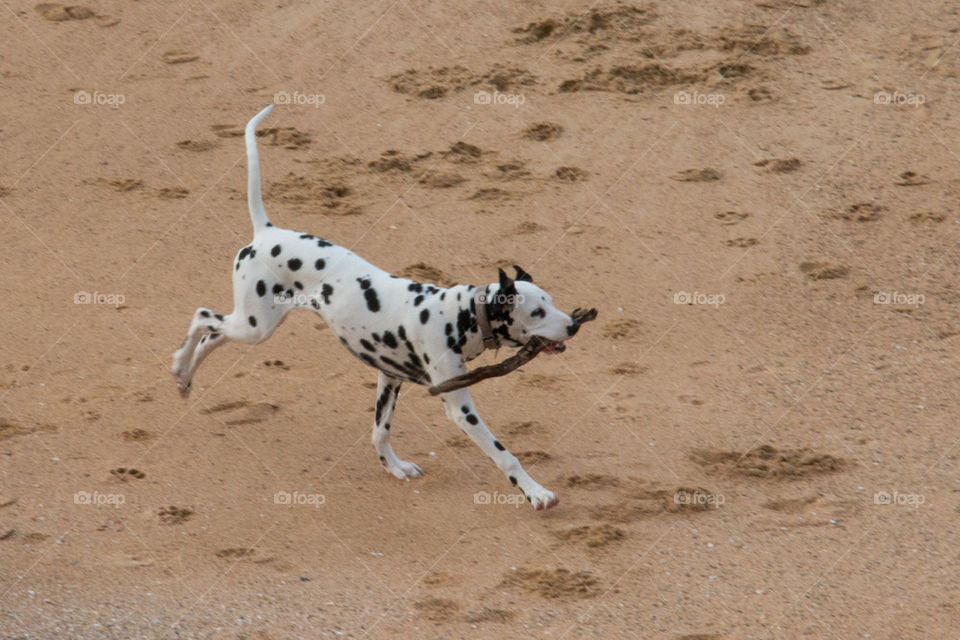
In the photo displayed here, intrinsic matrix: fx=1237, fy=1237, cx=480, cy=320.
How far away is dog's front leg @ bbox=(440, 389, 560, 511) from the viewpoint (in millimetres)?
7066

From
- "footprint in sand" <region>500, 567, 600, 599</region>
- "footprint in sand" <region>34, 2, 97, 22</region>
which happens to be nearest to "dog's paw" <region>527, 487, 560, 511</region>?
"footprint in sand" <region>500, 567, 600, 599</region>

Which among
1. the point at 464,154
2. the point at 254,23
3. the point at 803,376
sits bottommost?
the point at 803,376

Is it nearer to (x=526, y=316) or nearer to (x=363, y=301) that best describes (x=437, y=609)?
(x=526, y=316)

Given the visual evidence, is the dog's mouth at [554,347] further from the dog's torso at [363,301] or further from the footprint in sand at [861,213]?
the footprint in sand at [861,213]

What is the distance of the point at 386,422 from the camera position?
7.66 meters

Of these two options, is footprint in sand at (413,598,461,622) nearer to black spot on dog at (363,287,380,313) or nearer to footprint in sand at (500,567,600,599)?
footprint in sand at (500,567,600,599)

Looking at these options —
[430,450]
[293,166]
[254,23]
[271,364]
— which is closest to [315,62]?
[254,23]

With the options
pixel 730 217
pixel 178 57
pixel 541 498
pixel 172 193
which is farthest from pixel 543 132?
pixel 541 498

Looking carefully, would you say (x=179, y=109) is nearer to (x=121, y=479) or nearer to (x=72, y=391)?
(x=72, y=391)

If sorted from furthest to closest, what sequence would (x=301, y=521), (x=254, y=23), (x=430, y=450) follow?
(x=254, y=23), (x=430, y=450), (x=301, y=521)

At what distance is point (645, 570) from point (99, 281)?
17.5 ft

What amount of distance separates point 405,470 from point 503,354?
1871 mm

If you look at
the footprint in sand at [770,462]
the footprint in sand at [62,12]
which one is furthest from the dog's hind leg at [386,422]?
the footprint in sand at [62,12]

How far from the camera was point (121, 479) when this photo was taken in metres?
7.55
